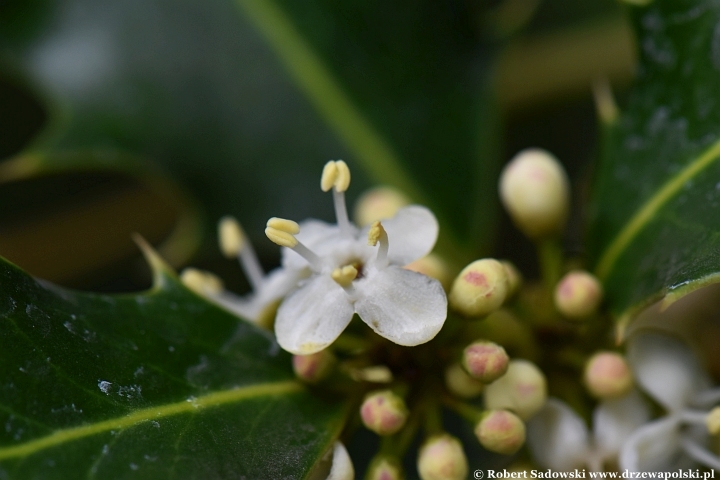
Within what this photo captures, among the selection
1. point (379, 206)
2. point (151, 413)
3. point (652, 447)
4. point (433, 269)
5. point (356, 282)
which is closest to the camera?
point (151, 413)

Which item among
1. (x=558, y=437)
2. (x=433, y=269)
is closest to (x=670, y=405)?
(x=558, y=437)

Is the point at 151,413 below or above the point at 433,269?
below

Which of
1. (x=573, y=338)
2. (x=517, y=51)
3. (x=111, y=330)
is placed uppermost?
(x=517, y=51)

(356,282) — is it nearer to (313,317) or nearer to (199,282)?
(313,317)

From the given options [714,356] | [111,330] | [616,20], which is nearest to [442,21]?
[616,20]

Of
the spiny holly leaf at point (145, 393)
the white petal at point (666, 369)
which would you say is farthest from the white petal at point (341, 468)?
the white petal at point (666, 369)

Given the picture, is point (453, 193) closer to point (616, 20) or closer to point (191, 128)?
point (191, 128)

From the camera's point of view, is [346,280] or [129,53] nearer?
[346,280]
